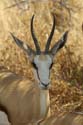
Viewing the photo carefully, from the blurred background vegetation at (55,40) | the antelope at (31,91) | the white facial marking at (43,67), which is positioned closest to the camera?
the white facial marking at (43,67)

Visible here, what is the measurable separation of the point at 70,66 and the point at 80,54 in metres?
0.24

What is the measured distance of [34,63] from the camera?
5031mm

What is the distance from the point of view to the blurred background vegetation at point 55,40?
623 cm

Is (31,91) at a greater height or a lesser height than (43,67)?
lesser

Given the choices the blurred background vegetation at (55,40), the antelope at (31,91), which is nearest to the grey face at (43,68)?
the antelope at (31,91)

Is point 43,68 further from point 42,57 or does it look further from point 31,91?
point 31,91

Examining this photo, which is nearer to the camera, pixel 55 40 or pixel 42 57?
pixel 42 57

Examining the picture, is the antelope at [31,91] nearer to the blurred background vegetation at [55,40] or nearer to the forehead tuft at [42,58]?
the forehead tuft at [42,58]

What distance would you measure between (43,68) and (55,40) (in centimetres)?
201

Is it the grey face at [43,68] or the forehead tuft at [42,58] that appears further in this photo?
the forehead tuft at [42,58]

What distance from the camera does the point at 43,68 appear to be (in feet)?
16.3

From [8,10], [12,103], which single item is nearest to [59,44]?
[12,103]

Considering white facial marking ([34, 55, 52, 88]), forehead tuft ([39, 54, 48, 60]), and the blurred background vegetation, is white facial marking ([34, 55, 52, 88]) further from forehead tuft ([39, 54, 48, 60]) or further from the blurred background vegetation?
the blurred background vegetation

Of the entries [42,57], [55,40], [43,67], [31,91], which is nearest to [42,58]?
[42,57]
